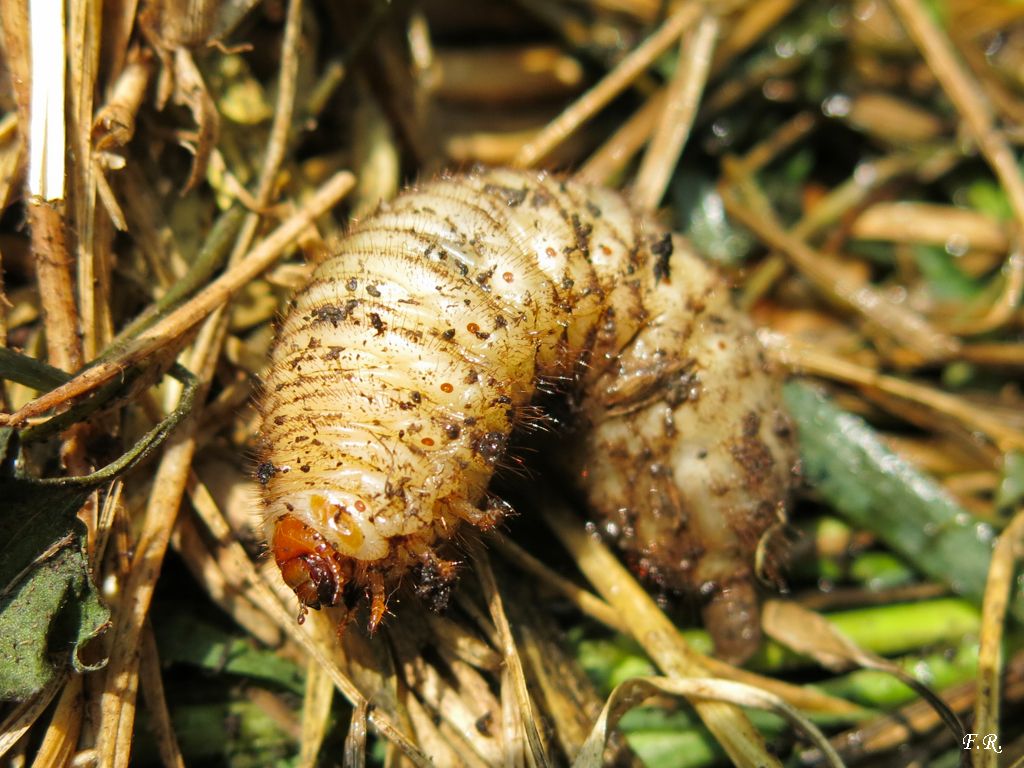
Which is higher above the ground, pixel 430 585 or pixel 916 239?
pixel 916 239

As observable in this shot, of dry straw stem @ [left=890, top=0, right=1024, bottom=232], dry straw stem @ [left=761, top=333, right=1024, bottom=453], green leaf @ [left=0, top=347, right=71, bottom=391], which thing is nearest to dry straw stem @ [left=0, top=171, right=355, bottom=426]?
green leaf @ [left=0, top=347, right=71, bottom=391]

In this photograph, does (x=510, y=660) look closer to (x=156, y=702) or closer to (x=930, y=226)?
(x=156, y=702)

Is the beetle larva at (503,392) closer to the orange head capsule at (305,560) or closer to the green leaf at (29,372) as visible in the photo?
the orange head capsule at (305,560)

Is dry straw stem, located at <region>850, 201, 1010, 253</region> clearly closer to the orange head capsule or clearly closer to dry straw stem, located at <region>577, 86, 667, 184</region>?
dry straw stem, located at <region>577, 86, 667, 184</region>

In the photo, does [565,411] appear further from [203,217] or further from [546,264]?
[203,217]

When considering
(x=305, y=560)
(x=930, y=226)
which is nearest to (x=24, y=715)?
(x=305, y=560)

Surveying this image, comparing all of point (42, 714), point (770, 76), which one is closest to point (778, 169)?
point (770, 76)
